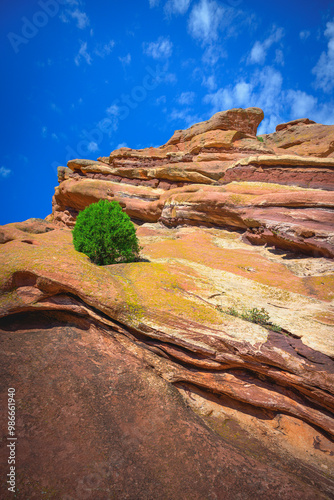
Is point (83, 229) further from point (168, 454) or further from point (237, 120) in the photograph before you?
point (237, 120)

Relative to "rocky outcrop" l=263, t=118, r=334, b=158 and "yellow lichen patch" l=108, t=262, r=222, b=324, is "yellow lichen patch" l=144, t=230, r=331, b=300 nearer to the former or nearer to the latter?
"yellow lichen patch" l=108, t=262, r=222, b=324

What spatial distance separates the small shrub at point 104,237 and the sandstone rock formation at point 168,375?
2.27m

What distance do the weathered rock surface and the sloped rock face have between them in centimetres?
710

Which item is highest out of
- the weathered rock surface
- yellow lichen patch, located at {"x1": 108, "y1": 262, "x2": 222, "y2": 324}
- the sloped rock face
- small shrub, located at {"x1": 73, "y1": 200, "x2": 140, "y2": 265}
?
the sloped rock face

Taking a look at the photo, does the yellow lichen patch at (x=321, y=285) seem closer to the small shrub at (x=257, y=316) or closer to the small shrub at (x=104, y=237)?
the small shrub at (x=257, y=316)

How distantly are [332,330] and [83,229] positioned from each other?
12.6 metres

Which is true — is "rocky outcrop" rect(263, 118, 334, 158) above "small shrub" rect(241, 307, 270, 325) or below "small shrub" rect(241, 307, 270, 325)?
above

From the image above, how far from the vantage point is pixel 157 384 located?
6.61 meters

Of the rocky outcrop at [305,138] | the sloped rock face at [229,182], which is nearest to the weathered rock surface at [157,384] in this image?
the sloped rock face at [229,182]

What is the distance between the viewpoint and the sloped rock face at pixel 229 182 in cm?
1514

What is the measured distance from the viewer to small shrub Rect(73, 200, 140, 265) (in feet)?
39.9

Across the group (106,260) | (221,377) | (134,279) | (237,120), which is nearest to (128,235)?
(106,260)

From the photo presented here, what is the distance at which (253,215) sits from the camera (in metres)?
16.6

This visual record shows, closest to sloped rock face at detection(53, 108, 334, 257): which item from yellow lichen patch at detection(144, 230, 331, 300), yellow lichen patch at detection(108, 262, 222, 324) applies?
yellow lichen patch at detection(144, 230, 331, 300)
